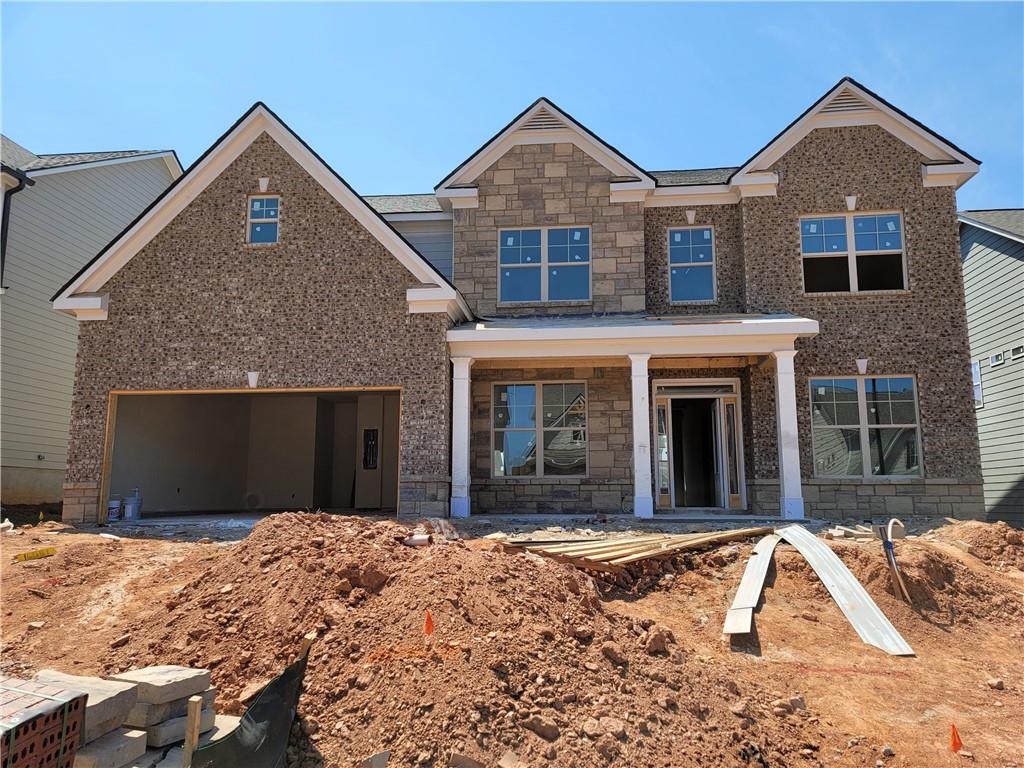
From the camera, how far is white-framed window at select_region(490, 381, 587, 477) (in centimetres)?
1352

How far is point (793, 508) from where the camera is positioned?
11.7 m

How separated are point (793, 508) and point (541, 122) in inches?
346

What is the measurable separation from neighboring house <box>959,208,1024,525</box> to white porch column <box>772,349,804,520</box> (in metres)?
6.26

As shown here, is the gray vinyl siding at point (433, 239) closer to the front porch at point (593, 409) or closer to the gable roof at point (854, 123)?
the front porch at point (593, 409)

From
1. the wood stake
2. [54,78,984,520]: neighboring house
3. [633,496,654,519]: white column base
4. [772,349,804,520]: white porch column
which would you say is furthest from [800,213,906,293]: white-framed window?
the wood stake

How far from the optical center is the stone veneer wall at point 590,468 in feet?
43.4

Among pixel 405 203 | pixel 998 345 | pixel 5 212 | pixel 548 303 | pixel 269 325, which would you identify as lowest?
pixel 269 325

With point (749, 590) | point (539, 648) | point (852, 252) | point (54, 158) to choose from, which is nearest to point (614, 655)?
point (539, 648)

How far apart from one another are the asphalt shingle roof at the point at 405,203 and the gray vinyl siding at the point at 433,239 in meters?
0.32

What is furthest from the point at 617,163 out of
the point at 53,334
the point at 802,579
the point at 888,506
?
the point at 53,334

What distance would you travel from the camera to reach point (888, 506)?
41.6 feet

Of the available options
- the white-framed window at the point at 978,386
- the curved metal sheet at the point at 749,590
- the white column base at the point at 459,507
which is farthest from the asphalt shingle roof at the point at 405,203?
the white-framed window at the point at 978,386

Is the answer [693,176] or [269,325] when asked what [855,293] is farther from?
[269,325]

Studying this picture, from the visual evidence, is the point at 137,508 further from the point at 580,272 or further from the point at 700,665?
the point at 700,665
